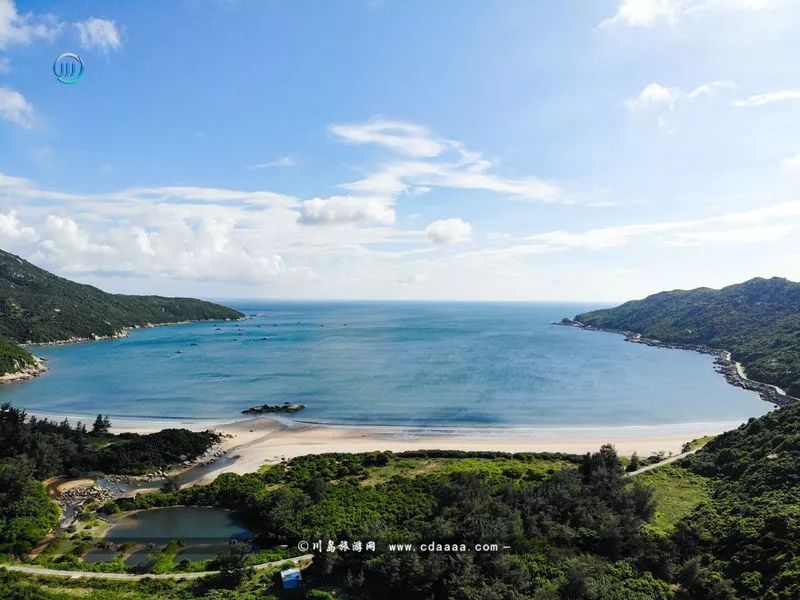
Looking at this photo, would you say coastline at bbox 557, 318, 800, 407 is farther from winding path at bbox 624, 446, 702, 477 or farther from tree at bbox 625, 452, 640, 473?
tree at bbox 625, 452, 640, 473

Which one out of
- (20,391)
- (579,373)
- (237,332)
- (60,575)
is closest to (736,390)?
(579,373)

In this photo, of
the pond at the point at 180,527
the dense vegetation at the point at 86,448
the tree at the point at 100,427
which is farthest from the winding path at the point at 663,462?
the tree at the point at 100,427

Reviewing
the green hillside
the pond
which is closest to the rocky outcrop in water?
A: the pond

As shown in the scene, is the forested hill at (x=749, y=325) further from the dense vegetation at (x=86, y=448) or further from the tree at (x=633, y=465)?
the dense vegetation at (x=86, y=448)

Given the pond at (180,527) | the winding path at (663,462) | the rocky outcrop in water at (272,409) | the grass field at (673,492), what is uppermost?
the grass field at (673,492)

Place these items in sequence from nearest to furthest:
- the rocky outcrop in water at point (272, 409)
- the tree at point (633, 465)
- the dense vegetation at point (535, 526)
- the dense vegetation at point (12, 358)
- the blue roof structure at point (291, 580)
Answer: the dense vegetation at point (535, 526) < the blue roof structure at point (291, 580) < the tree at point (633, 465) < the rocky outcrop in water at point (272, 409) < the dense vegetation at point (12, 358)

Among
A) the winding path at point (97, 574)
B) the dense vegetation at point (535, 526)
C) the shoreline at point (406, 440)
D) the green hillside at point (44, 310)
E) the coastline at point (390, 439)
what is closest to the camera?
the dense vegetation at point (535, 526)

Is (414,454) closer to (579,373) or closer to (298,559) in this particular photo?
(298,559)
